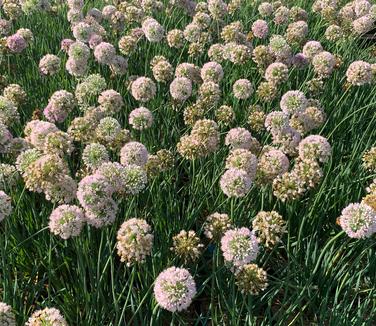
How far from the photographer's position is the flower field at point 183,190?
180 cm

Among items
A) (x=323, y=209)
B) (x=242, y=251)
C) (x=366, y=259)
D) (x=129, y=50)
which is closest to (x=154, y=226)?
(x=242, y=251)

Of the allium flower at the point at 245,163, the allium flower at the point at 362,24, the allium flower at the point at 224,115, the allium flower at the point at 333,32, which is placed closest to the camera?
the allium flower at the point at 245,163

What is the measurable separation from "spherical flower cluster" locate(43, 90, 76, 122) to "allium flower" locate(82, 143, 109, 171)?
0.64m

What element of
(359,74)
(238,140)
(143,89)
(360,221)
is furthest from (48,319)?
(359,74)

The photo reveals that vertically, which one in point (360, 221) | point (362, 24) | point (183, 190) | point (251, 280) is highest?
point (362, 24)

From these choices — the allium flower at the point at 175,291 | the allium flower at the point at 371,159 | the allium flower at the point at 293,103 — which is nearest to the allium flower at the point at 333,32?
the allium flower at the point at 293,103

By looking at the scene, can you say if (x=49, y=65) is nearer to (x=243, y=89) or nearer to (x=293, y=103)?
(x=243, y=89)

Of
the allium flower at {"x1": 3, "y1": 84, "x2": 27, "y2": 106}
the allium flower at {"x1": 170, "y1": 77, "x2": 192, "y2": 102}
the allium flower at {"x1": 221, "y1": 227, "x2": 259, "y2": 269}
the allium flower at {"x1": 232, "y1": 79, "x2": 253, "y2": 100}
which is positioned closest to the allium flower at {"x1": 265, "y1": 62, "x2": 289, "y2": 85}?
the allium flower at {"x1": 232, "y1": 79, "x2": 253, "y2": 100}

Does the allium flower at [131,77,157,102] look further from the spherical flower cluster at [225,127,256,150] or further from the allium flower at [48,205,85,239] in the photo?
the allium flower at [48,205,85,239]

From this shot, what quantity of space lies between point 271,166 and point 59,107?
3.87ft

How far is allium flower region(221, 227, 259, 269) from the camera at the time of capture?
1.73 m

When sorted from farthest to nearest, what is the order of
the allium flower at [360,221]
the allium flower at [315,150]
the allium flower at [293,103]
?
the allium flower at [293,103], the allium flower at [315,150], the allium flower at [360,221]

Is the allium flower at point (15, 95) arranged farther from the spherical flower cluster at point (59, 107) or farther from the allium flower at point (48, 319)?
the allium flower at point (48, 319)

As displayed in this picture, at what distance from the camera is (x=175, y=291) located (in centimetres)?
156
